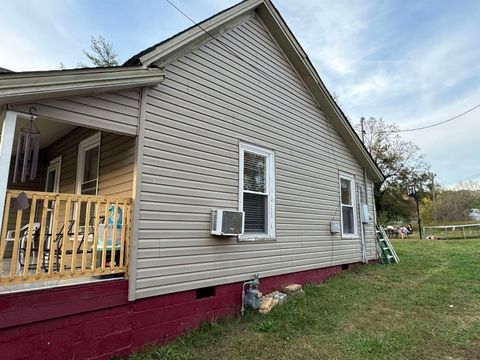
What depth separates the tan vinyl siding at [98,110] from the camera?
327 centimetres

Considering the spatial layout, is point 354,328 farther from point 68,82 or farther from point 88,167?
point 88,167

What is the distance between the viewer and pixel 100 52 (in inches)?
717

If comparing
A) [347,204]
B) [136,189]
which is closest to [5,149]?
[136,189]

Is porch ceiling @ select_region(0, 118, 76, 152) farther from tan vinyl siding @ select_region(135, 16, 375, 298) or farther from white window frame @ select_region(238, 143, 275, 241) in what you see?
white window frame @ select_region(238, 143, 275, 241)

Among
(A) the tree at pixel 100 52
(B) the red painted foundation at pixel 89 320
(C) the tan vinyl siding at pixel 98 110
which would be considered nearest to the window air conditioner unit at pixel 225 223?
(B) the red painted foundation at pixel 89 320

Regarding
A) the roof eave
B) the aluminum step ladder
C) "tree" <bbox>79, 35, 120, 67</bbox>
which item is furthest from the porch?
"tree" <bbox>79, 35, 120, 67</bbox>

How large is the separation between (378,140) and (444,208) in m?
19.7

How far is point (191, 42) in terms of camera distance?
476cm

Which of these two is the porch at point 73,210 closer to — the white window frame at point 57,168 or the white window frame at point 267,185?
the white window frame at point 57,168

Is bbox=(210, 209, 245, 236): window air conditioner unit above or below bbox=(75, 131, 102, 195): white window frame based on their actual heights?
below

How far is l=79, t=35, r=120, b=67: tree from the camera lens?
17.9m

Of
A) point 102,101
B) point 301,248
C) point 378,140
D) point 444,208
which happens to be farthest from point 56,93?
point 444,208

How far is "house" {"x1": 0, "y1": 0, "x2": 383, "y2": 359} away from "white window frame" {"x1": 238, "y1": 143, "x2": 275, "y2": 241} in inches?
1.0

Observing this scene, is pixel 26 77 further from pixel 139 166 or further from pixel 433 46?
pixel 433 46
